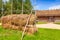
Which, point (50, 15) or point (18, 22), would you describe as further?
point (50, 15)

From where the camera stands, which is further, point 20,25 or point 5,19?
point 5,19

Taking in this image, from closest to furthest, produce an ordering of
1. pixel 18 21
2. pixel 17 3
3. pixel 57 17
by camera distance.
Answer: pixel 18 21 < pixel 17 3 < pixel 57 17

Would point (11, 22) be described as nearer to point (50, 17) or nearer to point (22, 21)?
point (22, 21)

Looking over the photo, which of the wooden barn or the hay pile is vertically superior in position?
the hay pile

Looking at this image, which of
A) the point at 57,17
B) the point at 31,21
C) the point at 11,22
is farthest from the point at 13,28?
the point at 57,17

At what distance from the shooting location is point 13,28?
10234mm

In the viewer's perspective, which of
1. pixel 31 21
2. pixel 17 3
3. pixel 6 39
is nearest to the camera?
pixel 6 39

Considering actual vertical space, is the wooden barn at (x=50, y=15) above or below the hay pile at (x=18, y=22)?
below

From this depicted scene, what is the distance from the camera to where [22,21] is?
9.66 meters

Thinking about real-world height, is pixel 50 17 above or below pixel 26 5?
below

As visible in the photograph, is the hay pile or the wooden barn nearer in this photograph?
the hay pile

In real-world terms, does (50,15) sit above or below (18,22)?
below

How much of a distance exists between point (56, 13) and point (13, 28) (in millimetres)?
26392

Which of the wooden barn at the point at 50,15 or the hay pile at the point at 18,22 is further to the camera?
the wooden barn at the point at 50,15
